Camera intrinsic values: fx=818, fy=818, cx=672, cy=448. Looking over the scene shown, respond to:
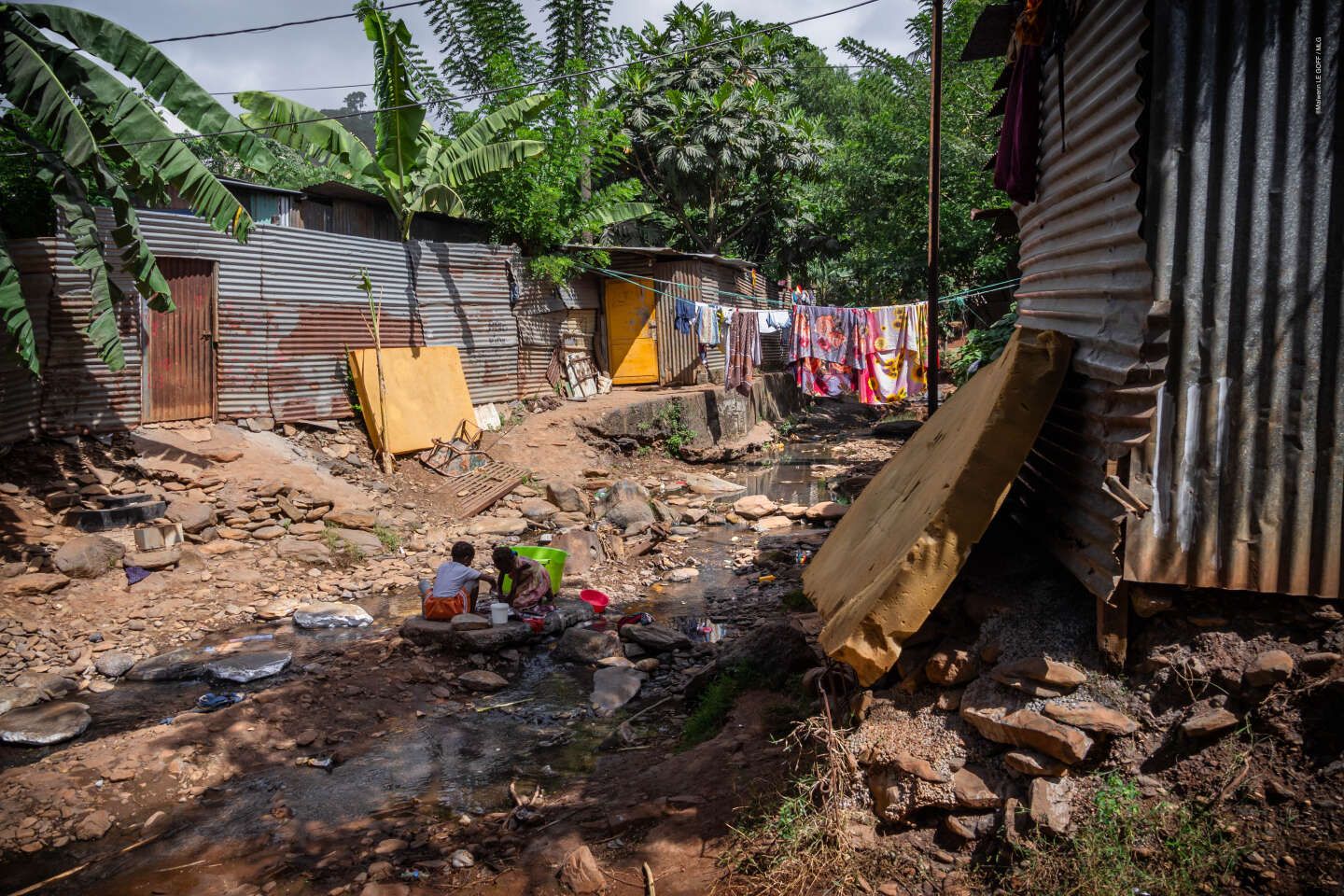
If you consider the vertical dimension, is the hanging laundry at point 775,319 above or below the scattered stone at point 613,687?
above

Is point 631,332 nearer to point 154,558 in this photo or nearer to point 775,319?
point 775,319

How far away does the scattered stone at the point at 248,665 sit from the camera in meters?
6.18

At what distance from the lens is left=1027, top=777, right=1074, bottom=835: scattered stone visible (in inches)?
111

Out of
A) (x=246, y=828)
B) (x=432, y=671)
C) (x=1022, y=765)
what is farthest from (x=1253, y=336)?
(x=432, y=671)

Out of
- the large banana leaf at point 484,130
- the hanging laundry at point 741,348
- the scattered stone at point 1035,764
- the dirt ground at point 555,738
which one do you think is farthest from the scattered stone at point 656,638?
the hanging laundry at point 741,348

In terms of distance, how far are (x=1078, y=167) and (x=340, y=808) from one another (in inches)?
198

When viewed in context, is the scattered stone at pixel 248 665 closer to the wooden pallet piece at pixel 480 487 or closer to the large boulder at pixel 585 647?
the large boulder at pixel 585 647

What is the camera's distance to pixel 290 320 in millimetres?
11328

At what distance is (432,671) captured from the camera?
6.36 m

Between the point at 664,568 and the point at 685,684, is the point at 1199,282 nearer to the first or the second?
the point at 685,684

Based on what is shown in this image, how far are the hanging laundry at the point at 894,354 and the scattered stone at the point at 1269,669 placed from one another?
11655mm

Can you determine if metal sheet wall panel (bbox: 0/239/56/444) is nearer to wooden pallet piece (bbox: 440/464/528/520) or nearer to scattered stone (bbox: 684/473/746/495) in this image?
wooden pallet piece (bbox: 440/464/528/520)

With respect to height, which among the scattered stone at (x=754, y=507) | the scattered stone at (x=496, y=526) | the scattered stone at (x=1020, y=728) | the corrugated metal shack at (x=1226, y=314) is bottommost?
the scattered stone at (x=496, y=526)

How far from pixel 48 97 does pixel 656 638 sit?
7139 mm
